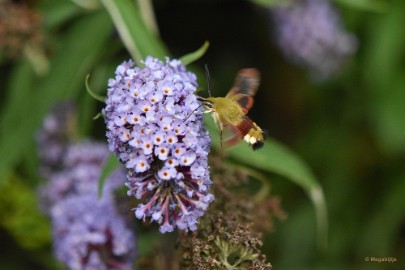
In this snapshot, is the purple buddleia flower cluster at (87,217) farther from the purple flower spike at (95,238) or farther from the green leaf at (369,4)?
the green leaf at (369,4)

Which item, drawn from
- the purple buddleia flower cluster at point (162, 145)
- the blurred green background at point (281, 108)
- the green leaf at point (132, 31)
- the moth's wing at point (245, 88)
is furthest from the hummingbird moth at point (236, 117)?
the blurred green background at point (281, 108)

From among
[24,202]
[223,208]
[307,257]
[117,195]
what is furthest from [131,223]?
[307,257]

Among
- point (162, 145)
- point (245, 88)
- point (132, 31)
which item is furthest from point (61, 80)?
point (162, 145)

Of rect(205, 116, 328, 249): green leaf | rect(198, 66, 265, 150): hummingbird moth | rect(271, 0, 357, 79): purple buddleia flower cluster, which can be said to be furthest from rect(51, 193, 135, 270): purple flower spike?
rect(271, 0, 357, 79): purple buddleia flower cluster

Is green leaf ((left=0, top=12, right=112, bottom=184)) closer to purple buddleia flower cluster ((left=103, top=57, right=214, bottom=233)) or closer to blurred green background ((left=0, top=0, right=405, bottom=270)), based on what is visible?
blurred green background ((left=0, top=0, right=405, bottom=270))

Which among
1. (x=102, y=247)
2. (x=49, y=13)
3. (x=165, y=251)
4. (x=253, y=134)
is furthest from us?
(x=49, y=13)

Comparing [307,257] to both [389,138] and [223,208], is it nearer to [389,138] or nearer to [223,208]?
[389,138]

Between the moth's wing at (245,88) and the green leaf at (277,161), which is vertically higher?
the moth's wing at (245,88)
